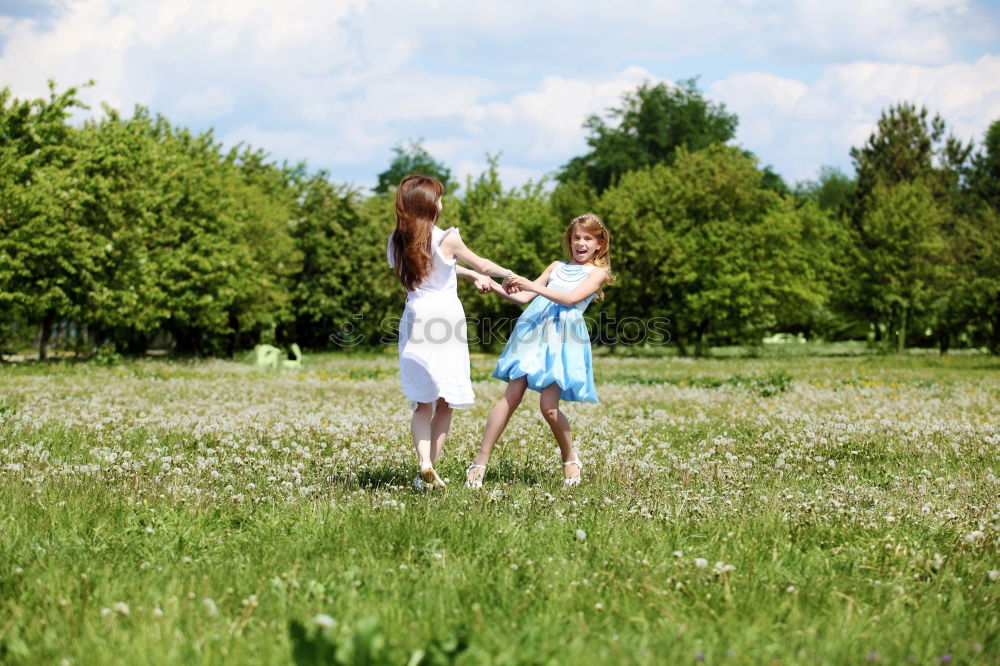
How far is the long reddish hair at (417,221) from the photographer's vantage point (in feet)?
22.5

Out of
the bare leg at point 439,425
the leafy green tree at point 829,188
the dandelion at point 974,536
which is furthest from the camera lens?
the leafy green tree at point 829,188

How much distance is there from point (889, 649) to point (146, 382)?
1735 cm

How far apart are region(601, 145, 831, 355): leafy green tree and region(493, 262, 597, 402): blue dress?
33.2 m

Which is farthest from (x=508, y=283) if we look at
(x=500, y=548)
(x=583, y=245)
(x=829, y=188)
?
(x=829, y=188)

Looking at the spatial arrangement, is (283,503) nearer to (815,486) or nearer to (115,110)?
(815,486)

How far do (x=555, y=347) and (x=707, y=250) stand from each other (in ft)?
115

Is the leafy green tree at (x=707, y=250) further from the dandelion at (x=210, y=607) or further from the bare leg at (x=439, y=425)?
the dandelion at (x=210, y=607)


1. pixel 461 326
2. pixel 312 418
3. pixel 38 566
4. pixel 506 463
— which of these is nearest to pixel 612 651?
pixel 38 566

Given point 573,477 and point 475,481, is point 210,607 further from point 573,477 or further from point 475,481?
point 573,477

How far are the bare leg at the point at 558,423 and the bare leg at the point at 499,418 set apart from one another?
21 cm

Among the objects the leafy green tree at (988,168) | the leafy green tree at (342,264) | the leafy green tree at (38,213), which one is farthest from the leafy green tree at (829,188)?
the leafy green tree at (38,213)

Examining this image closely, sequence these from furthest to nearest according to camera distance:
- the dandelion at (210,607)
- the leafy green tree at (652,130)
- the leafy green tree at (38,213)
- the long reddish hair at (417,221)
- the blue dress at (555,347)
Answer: the leafy green tree at (652,130)
the leafy green tree at (38,213)
the blue dress at (555,347)
the long reddish hair at (417,221)
the dandelion at (210,607)

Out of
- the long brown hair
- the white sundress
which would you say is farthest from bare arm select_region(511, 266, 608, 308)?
the white sundress

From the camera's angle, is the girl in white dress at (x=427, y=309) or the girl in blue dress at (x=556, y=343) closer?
the girl in white dress at (x=427, y=309)
